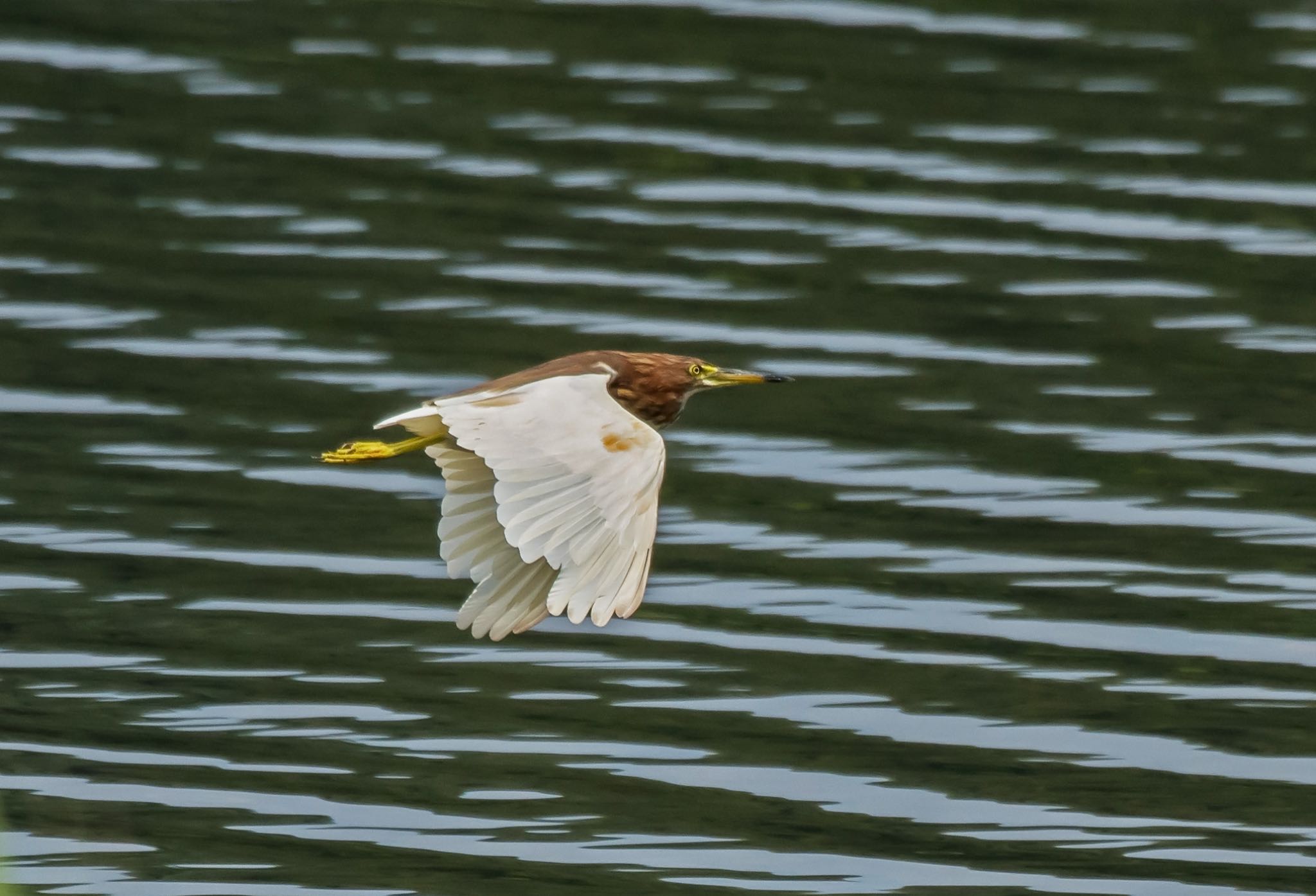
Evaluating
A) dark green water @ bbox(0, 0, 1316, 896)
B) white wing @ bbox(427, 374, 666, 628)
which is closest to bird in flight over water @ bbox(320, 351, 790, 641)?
white wing @ bbox(427, 374, 666, 628)

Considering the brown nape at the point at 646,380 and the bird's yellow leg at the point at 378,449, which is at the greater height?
the brown nape at the point at 646,380

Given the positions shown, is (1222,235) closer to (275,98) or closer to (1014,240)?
(1014,240)

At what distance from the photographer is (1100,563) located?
24.8 feet

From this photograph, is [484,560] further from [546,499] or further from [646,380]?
[646,380]

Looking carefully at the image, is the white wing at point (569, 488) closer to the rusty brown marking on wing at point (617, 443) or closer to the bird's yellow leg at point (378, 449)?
the rusty brown marking on wing at point (617, 443)

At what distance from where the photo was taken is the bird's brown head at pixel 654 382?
20.4 feet

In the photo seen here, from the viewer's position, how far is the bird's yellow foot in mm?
6172

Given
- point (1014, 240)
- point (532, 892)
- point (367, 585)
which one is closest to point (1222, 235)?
point (1014, 240)

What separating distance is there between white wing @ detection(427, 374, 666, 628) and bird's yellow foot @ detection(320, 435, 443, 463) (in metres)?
0.44

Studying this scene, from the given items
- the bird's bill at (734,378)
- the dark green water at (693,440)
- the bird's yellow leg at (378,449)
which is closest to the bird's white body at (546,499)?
the bird's yellow leg at (378,449)

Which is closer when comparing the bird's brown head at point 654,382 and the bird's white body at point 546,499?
Answer: the bird's white body at point 546,499

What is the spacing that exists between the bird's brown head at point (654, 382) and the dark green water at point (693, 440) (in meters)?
0.83

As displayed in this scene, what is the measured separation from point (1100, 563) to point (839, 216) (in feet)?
10.0

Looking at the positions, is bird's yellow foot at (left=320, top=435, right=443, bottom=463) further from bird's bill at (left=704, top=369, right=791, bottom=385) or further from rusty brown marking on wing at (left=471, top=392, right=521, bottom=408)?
bird's bill at (left=704, top=369, right=791, bottom=385)
